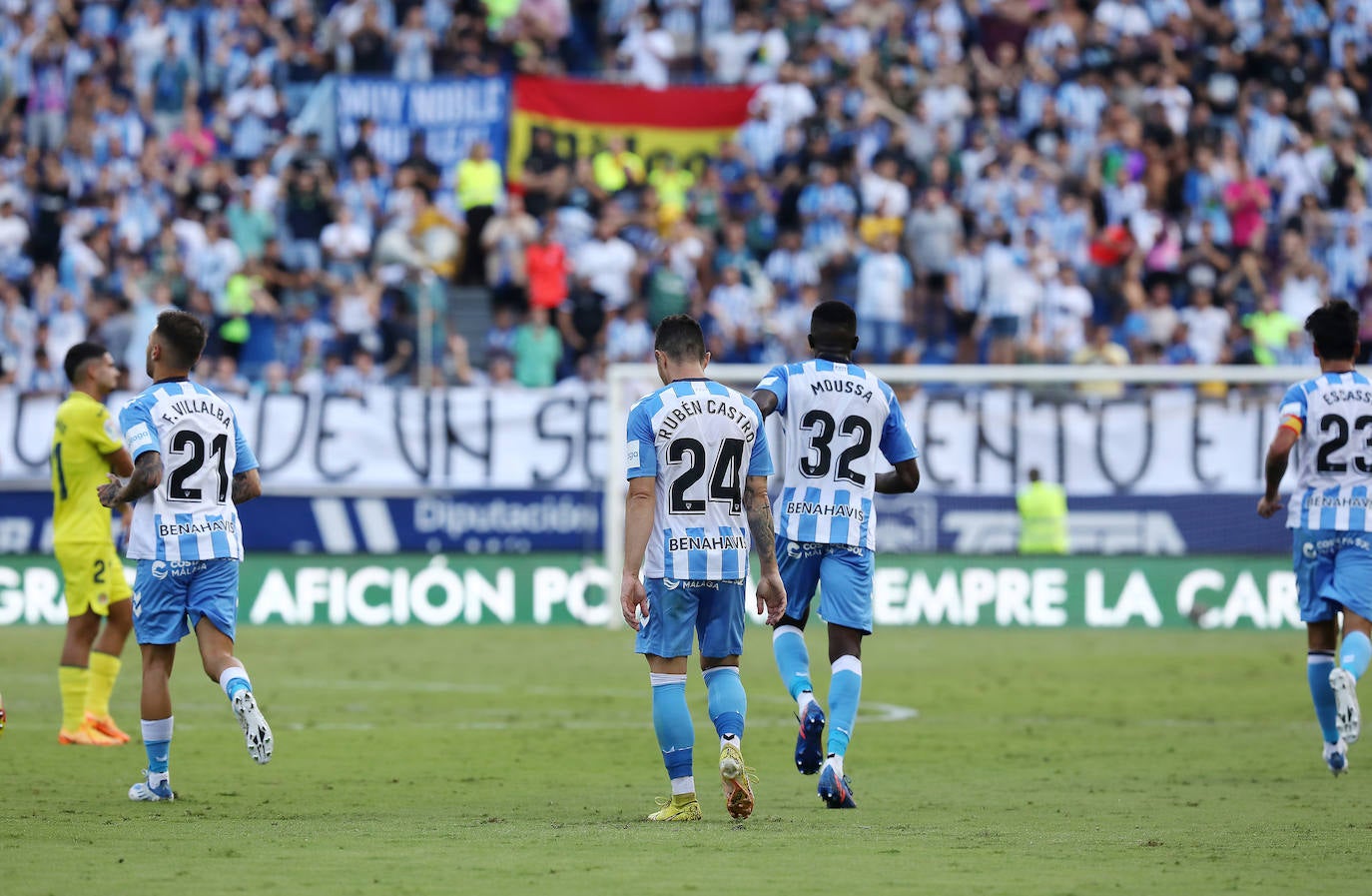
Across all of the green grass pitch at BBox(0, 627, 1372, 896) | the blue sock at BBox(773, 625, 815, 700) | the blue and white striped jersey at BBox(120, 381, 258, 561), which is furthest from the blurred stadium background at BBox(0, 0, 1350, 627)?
the blue and white striped jersey at BBox(120, 381, 258, 561)

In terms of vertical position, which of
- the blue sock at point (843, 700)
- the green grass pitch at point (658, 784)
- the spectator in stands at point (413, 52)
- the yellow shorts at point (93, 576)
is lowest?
the green grass pitch at point (658, 784)

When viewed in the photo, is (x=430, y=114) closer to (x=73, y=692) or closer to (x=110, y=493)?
(x=73, y=692)

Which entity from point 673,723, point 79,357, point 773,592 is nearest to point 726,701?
point 673,723

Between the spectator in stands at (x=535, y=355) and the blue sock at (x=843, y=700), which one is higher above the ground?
the spectator in stands at (x=535, y=355)

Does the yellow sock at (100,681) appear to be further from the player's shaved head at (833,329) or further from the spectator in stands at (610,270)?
the spectator in stands at (610,270)

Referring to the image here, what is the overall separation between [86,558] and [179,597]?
3035 mm

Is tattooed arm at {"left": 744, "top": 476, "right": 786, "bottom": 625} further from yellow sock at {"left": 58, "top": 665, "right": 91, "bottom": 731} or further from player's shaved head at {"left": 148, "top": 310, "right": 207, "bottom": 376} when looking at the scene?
yellow sock at {"left": 58, "top": 665, "right": 91, "bottom": 731}

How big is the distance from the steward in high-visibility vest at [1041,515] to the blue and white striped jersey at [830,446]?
43.1 ft

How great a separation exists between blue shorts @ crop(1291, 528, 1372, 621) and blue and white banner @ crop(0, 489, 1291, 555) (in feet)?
36.9

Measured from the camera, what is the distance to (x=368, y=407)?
24891 millimetres

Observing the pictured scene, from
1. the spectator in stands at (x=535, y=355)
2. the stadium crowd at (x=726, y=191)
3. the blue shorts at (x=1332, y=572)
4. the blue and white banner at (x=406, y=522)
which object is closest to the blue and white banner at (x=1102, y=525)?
the stadium crowd at (x=726, y=191)

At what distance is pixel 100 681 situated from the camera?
13.1 m

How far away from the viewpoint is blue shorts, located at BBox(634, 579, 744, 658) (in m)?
9.31

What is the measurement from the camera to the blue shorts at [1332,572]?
451 inches
